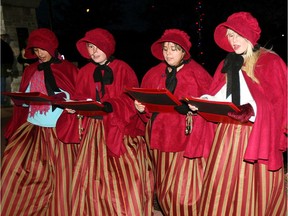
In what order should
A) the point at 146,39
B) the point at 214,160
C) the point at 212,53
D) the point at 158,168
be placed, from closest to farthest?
the point at 214,160 < the point at 158,168 < the point at 212,53 < the point at 146,39

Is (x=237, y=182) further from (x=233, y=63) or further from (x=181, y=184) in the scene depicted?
(x=233, y=63)

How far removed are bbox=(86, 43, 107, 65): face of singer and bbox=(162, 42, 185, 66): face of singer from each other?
2.00ft

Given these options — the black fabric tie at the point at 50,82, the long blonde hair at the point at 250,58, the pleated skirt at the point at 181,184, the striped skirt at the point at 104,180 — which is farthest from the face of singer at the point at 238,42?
the black fabric tie at the point at 50,82

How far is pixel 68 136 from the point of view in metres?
3.67

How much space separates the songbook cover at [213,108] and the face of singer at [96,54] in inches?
44.9

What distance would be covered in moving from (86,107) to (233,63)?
1.22 m

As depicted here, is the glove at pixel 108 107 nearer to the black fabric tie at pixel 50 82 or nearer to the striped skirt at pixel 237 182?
the black fabric tie at pixel 50 82

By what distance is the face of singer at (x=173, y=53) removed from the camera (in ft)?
10.6

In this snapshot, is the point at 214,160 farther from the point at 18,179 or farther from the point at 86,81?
the point at 18,179

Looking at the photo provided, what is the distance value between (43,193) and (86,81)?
1191mm

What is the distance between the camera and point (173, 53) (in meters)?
3.23

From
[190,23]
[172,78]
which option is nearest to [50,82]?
[172,78]

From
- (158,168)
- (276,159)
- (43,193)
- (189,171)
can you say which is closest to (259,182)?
(276,159)

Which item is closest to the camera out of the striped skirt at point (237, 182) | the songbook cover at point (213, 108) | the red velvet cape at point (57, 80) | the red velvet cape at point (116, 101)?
the songbook cover at point (213, 108)
